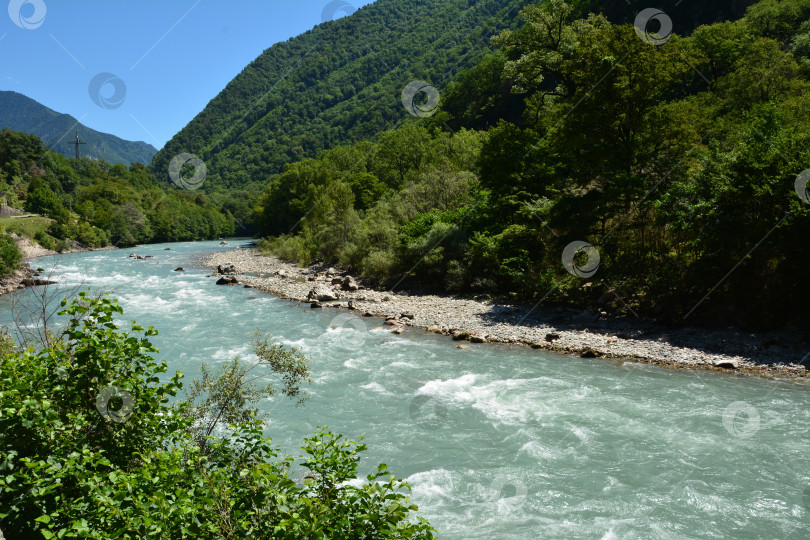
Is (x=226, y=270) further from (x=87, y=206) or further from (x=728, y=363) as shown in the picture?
(x=87, y=206)

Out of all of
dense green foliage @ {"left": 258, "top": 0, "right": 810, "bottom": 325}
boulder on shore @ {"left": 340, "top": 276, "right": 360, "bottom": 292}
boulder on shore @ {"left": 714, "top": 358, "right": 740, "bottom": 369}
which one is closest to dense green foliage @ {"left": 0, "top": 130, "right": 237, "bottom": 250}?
boulder on shore @ {"left": 340, "top": 276, "right": 360, "bottom": 292}

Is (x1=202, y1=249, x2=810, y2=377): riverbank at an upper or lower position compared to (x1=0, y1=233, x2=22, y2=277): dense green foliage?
lower

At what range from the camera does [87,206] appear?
78688 mm

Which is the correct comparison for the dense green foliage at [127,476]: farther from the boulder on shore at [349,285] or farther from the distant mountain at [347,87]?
the distant mountain at [347,87]

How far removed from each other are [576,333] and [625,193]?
6312 millimetres

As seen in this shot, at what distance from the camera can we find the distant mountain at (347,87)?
11619 centimetres

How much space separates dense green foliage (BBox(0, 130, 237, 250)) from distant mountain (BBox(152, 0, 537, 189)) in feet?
144

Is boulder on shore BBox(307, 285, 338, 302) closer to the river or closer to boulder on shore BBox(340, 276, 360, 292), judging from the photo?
boulder on shore BBox(340, 276, 360, 292)

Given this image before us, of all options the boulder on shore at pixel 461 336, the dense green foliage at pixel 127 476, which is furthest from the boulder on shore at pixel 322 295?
the dense green foliage at pixel 127 476

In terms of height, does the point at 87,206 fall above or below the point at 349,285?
above

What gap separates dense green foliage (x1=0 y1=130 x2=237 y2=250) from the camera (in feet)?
235

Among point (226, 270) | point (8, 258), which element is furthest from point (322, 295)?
point (8, 258)

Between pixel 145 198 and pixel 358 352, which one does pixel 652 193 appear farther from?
pixel 145 198

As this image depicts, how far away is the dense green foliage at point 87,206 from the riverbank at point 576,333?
59.0 meters
